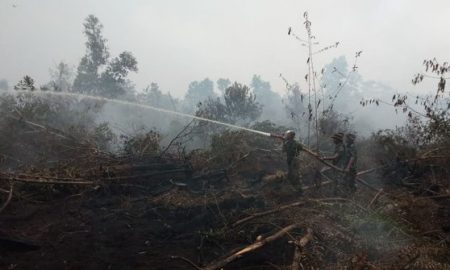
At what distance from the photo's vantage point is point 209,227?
280 inches

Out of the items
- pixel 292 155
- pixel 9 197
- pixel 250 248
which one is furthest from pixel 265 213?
pixel 9 197

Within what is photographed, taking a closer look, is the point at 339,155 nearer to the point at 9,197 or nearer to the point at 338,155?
the point at 338,155

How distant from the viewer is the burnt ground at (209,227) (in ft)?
18.5

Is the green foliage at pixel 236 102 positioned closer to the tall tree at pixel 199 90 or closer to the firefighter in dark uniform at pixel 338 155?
the firefighter in dark uniform at pixel 338 155

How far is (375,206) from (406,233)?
153 cm

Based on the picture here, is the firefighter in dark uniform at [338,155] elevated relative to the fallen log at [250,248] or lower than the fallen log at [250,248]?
elevated

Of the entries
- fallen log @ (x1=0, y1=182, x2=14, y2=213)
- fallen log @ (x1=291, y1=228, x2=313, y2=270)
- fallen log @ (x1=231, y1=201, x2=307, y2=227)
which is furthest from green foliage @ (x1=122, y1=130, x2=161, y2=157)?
fallen log @ (x1=291, y1=228, x2=313, y2=270)

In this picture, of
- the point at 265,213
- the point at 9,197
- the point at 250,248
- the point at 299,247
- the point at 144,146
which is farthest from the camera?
the point at 144,146

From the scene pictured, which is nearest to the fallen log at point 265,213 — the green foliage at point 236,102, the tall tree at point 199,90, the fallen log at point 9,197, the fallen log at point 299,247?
the fallen log at point 299,247

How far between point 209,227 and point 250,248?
154 centimetres

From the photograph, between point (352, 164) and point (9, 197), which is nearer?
point (9, 197)

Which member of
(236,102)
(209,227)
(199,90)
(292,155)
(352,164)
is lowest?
(209,227)

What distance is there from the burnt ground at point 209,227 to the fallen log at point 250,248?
0.06 meters

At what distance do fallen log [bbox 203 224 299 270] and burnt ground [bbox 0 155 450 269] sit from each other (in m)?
0.06
